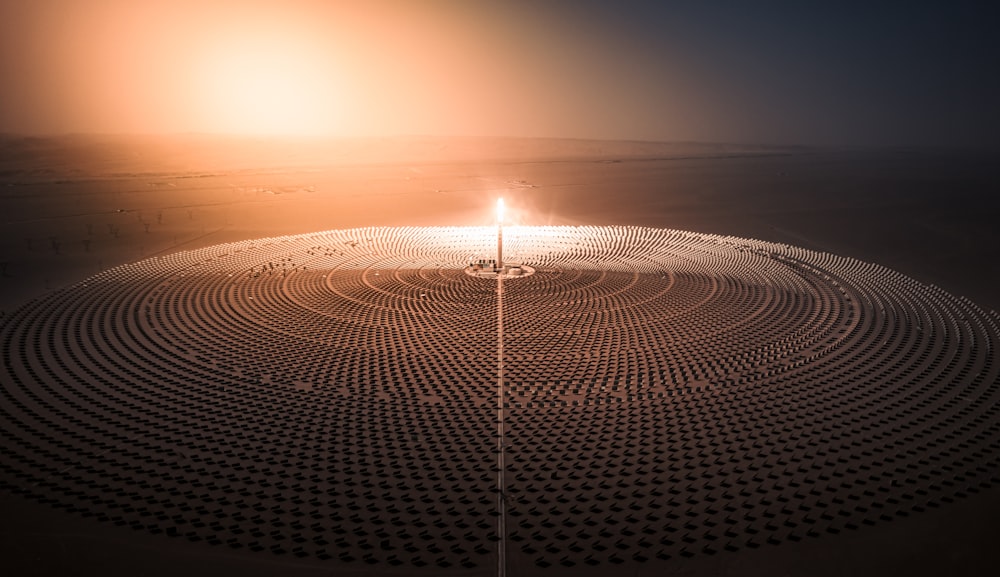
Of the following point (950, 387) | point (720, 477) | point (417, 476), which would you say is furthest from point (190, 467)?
point (950, 387)

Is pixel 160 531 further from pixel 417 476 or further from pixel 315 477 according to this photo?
pixel 417 476

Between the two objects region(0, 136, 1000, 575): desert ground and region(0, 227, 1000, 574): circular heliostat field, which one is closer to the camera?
region(0, 136, 1000, 575): desert ground

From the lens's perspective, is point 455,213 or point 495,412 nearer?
point 495,412

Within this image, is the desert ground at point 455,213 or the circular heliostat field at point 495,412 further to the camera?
the circular heliostat field at point 495,412

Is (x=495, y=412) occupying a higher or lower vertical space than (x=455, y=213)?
lower
